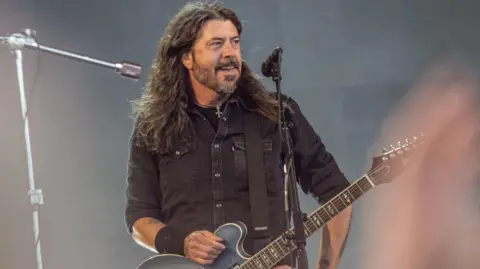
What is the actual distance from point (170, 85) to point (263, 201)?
604mm

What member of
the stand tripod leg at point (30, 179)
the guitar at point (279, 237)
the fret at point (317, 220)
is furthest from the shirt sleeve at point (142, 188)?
the stand tripod leg at point (30, 179)

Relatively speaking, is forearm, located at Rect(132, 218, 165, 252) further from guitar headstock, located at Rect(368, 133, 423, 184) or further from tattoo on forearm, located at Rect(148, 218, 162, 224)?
guitar headstock, located at Rect(368, 133, 423, 184)

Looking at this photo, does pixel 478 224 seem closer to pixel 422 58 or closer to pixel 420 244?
pixel 420 244

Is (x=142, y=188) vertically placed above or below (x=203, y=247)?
above

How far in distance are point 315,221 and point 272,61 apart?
0.61 metres

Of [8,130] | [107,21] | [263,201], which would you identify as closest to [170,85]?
[263,201]

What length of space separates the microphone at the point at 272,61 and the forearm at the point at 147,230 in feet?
2.37

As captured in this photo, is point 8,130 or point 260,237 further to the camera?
point 8,130

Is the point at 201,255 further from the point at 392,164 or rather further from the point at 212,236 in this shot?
the point at 392,164

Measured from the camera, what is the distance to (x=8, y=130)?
3605 millimetres

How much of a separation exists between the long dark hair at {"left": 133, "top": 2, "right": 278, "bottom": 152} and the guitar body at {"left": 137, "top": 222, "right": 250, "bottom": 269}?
1.31ft

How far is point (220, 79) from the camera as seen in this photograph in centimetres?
257

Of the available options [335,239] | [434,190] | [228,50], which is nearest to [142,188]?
[228,50]

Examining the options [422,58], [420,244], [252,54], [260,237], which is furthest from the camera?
[252,54]
